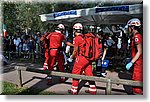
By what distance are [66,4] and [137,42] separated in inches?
198

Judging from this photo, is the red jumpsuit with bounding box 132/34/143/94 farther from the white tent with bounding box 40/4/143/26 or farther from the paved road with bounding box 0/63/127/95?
the white tent with bounding box 40/4/143/26

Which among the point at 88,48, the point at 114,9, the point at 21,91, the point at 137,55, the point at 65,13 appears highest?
the point at 65,13

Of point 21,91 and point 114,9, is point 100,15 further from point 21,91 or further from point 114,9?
point 21,91

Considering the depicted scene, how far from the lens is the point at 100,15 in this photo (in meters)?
7.84

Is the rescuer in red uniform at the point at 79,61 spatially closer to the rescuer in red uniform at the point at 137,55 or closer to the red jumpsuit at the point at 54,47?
the rescuer in red uniform at the point at 137,55

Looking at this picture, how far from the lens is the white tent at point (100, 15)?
6.90 metres

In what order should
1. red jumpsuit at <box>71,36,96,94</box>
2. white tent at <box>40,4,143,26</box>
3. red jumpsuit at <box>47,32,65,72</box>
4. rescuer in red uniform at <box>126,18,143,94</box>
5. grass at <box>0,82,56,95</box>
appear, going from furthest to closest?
white tent at <box>40,4,143,26</box>, red jumpsuit at <box>47,32,65,72</box>, grass at <box>0,82,56,95</box>, red jumpsuit at <box>71,36,96,94</box>, rescuer in red uniform at <box>126,18,143,94</box>

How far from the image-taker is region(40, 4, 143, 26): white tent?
22.6 feet

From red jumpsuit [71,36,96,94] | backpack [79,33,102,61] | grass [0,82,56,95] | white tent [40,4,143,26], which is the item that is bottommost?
grass [0,82,56,95]

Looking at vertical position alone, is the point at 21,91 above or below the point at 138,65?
below

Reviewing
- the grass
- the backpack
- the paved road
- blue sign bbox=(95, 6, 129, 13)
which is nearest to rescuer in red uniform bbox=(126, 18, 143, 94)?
the paved road

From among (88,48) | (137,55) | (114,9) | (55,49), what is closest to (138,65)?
(137,55)

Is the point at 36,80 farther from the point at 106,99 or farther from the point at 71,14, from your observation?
the point at 71,14

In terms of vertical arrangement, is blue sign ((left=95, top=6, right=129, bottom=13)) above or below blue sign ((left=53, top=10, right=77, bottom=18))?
below
